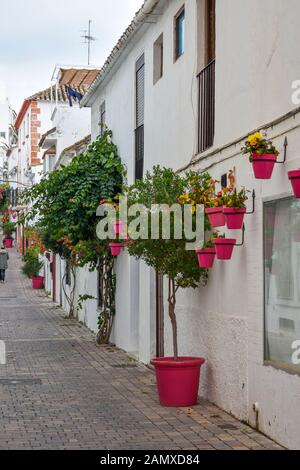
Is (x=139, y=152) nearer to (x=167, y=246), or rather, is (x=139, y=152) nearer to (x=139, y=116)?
(x=139, y=116)

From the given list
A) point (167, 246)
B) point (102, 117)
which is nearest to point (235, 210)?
point (167, 246)

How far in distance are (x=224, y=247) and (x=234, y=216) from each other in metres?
0.48

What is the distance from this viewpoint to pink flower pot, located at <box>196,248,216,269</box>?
9.19 m

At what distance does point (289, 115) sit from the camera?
7.41 m

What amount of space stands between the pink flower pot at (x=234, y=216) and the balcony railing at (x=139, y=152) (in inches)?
246

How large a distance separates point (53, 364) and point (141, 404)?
417 centimetres

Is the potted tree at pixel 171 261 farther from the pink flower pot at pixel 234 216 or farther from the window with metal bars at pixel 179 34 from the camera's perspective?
the window with metal bars at pixel 179 34

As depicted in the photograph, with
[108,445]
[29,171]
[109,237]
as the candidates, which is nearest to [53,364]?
[109,237]

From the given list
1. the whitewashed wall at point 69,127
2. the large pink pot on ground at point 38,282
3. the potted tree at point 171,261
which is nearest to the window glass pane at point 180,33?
the potted tree at point 171,261

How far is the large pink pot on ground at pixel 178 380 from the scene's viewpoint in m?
9.59

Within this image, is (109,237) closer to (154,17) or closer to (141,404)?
(154,17)

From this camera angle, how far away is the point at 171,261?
9.59m

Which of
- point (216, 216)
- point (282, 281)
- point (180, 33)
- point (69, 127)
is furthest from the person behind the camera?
point (69, 127)

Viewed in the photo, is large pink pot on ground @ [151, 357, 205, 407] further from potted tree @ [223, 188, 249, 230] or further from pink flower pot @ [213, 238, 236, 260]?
potted tree @ [223, 188, 249, 230]
